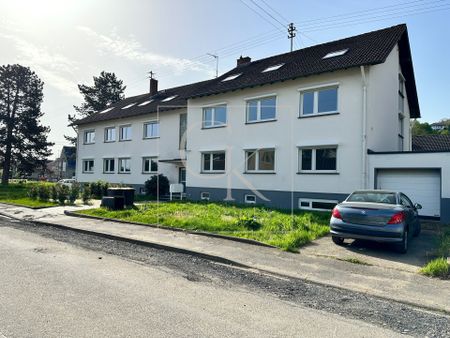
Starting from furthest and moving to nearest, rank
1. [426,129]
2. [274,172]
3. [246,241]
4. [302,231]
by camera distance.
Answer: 1. [426,129]
2. [274,172]
3. [302,231]
4. [246,241]

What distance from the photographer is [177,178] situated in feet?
75.4

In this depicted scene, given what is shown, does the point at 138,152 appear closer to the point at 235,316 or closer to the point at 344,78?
the point at 344,78

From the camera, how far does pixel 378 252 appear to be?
8.08 m

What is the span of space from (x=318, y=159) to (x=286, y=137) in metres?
1.98

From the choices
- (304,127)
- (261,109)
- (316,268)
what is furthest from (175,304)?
(261,109)

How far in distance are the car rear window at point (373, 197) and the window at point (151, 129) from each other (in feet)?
60.0

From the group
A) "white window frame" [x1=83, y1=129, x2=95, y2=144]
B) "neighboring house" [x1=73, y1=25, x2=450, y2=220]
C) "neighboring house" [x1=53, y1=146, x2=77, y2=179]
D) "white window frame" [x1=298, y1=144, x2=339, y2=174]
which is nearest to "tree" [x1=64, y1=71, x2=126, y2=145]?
"neighboring house" [x1=53, y1=146, x2=77, y2=179]

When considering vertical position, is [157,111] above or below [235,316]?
above

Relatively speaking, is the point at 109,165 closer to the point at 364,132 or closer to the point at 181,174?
the point at 181,174

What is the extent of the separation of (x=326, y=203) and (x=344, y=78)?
5584 millimetres

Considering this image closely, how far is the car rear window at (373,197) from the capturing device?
8625mm

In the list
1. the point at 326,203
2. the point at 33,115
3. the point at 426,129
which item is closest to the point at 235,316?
the point at 326,203

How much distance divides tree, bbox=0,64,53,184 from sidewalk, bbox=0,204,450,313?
124 ft

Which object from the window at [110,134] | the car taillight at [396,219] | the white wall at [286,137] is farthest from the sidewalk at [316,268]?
the window at [110,134]
